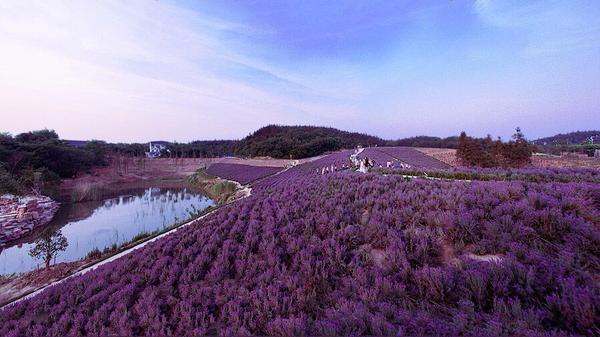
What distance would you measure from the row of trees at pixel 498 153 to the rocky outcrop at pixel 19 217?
36.3 m

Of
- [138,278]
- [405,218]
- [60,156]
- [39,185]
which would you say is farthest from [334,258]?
[60,156]

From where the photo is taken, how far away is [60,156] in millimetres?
51812

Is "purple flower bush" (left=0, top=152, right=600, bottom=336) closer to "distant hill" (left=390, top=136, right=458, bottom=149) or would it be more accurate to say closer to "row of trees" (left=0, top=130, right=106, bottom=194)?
"row of trees" (left=0, top=130, right=106, bottom=194)

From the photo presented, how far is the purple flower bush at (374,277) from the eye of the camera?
3.34 m

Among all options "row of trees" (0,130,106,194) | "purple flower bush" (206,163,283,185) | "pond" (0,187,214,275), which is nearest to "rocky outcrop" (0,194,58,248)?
"pond" (0,187,214,275)

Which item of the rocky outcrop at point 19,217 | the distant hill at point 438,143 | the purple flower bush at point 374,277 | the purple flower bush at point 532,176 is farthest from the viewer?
the distant hill at point 438,143

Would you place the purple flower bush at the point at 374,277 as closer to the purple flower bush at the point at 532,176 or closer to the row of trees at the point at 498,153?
the purple flower bush at the point at 532,176

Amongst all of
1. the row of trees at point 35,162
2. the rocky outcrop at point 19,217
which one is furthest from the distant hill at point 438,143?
the row of trees at point 35,162

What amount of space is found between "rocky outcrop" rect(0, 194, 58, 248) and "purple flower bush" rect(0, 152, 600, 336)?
55.3 feet

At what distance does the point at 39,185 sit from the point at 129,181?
22987 mm

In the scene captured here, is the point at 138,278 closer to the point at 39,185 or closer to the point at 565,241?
the point at 565,241

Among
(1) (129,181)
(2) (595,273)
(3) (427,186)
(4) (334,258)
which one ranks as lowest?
(1) (129,181)

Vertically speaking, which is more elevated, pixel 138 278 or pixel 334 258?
pixel 334 258

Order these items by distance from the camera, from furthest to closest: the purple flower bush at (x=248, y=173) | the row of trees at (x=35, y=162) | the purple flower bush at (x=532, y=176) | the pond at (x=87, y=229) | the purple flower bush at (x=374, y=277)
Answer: the purple flower bush at (x=248, y=173) → the row of trees at (x=35, y=162) → the pond at (x=87, y=229) → the purple flower bush at (x=532, y=176) → the purple flower bush at (x=374, y=277)
